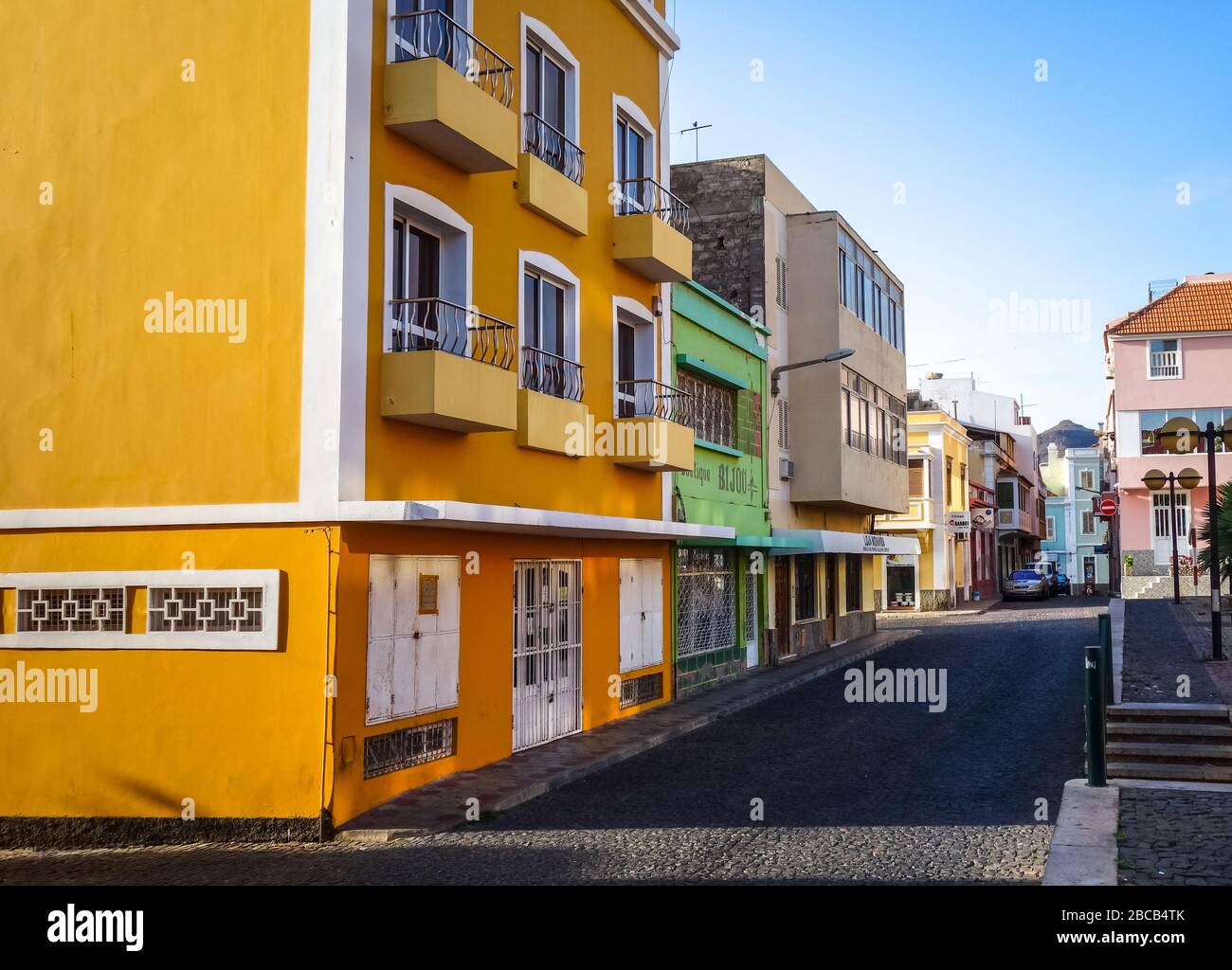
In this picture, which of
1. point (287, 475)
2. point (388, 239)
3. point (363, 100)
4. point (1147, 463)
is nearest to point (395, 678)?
point (287, 475)

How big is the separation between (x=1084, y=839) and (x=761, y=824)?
2.47m

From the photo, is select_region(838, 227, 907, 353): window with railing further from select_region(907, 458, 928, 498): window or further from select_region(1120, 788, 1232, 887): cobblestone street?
select_region(1120, 788, 1232, 887): cobblestone street

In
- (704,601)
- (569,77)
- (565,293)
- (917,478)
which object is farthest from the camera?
(917,478)

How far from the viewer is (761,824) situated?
9438mm

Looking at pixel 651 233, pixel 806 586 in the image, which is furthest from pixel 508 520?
pixel 806 586

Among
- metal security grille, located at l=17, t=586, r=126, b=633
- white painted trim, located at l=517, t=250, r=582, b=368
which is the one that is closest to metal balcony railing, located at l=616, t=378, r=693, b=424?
white painted trim, located at l=517, t=250, r=582, b=368

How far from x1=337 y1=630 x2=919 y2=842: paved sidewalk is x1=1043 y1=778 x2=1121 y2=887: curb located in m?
4.65

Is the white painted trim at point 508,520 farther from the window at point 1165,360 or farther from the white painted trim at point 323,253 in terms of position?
the window at point 1165,360

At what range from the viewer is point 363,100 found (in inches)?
392

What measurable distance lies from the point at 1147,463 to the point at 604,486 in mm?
31898

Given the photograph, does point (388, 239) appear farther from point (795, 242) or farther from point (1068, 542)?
point (1068, 542)

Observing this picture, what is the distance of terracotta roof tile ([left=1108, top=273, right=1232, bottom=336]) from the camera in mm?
40469

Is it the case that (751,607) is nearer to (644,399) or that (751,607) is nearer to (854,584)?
(644,399)

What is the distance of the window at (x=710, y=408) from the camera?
18.9 meters
